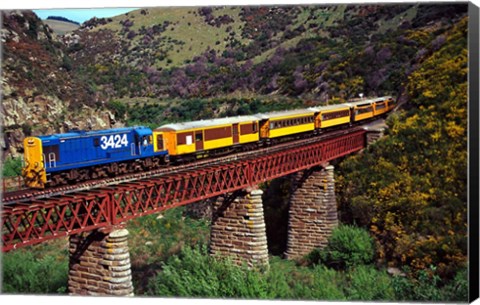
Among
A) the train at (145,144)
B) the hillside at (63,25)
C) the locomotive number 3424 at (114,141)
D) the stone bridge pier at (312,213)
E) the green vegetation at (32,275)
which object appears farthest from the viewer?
the stone bridge pier at (312,213)

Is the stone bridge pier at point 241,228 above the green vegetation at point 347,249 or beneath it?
above

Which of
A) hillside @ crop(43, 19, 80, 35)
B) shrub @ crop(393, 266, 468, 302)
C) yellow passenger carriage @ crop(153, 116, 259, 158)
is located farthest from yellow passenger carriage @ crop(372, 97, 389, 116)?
hillside @ crop(43, 19, 80, 35)

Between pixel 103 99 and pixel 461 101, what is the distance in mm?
29231

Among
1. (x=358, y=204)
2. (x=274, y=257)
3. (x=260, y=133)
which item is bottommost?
(x=274, y=257)

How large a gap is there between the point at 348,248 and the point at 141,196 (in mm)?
15676

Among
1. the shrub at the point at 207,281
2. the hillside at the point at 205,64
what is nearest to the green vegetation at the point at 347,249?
the shrub at the point at 207,281

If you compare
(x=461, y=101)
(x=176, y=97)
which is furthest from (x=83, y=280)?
(x=176, y=97)

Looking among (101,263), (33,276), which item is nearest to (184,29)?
(33,276)

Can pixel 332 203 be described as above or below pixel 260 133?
below

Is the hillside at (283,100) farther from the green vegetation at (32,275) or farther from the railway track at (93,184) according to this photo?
the railway track at (93,184)

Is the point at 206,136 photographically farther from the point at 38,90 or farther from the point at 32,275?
the point at 38,90

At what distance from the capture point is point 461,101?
1150 inches

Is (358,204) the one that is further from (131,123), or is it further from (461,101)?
(131,123)

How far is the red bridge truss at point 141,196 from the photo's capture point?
64.5 feet
